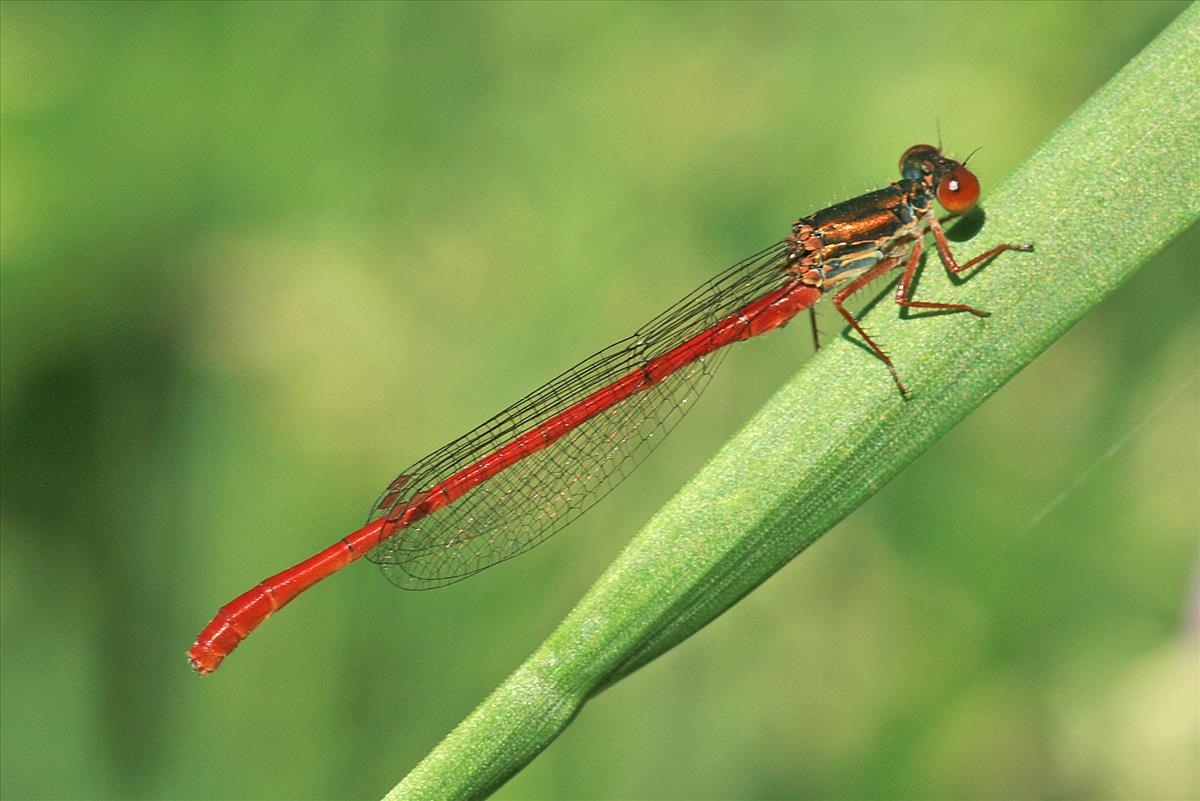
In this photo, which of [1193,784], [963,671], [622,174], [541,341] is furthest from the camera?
[622,174]

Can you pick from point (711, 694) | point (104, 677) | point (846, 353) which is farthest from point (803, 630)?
point (104, 677)

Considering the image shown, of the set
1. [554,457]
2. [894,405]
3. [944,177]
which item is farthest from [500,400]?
[894,405]

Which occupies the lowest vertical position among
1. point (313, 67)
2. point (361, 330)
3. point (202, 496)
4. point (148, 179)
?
point (202, 496)

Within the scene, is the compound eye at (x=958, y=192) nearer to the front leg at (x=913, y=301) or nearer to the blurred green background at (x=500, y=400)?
the front leg at (x=913, y=301)

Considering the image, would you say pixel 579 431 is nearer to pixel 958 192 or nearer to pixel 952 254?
pixel 958 192

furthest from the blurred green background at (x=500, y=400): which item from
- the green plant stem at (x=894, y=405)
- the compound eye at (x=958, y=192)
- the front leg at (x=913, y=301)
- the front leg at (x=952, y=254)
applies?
the green plant stem at (x=894, y=405)

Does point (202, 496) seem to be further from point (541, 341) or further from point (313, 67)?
point (313, 67)

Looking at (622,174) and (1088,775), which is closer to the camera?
(1088,775)
